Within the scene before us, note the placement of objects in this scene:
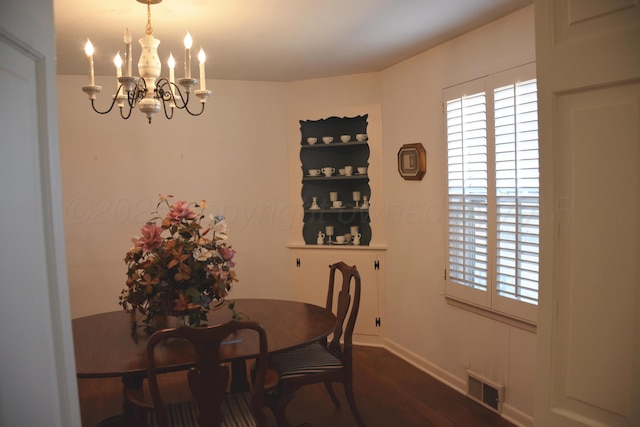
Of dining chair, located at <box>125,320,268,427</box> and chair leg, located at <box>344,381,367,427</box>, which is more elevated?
dining chair, located at <box>125,320,268,427</box>

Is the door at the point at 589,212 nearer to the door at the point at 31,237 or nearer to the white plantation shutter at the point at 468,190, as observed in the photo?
the door at the point at 31,237

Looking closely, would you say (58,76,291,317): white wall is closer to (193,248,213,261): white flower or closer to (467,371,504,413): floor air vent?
(467,371,504,413): floor air vent

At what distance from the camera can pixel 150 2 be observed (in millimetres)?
2414

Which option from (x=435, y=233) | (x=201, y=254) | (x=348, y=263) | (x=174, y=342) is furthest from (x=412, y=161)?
(x=174, y=342)

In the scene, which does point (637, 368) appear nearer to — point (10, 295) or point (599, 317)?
point (599, 317)

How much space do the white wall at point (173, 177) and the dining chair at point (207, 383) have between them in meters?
2.27

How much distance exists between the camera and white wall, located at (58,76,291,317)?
4.04m

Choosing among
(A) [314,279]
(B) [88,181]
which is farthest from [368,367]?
(B) [88,181]

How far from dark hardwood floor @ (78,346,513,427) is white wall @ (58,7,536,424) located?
217mm

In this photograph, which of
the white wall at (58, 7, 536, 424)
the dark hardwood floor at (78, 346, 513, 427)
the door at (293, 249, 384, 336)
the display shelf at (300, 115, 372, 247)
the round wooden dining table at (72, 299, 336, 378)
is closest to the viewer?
the round wooden dining table at (72, 299, 336, 378)

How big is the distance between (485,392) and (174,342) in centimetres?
204

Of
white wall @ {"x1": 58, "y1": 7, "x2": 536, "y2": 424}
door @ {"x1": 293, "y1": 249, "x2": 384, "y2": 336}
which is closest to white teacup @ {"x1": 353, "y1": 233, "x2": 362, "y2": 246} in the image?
door @ {"x1": 293, "y1": 249, "x2": 384, "y2": 336}

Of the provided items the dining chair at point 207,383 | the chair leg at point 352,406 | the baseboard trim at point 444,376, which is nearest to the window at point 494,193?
the baseboard trim at point 444,376

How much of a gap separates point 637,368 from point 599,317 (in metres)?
0.14
